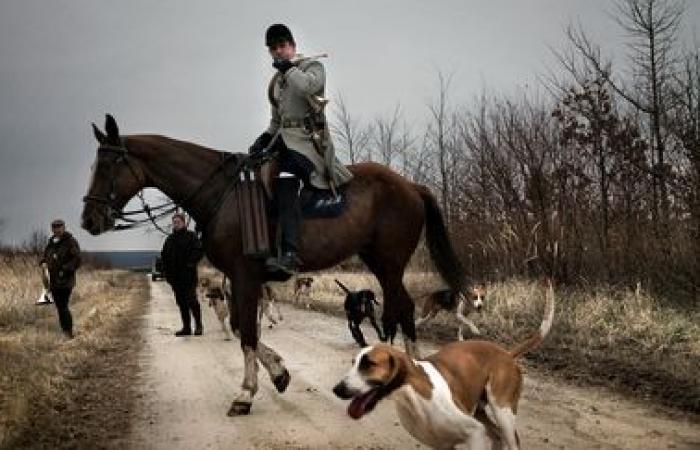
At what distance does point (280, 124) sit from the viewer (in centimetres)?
800

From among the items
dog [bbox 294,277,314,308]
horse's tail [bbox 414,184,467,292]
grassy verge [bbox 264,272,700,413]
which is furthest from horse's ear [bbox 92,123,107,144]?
dog [bbox 294,277,314,308]

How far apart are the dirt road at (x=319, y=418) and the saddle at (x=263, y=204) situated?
63.1 inches

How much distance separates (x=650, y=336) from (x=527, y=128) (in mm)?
5793

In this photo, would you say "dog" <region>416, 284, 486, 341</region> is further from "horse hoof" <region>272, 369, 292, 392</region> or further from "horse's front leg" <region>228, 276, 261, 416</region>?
"horse's front leg" <region>228, 276, 261, 416</region>

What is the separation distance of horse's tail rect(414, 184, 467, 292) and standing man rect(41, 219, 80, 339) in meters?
9.13

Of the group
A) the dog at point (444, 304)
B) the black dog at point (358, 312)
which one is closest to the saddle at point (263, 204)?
the black dog at point (358, 312)

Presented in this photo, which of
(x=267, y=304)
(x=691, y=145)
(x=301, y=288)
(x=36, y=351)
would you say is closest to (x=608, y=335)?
(x=691, y=145)

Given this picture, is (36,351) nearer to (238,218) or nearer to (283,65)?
(238,218)

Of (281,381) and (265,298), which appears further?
(265,298)

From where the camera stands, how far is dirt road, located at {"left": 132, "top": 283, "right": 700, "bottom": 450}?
6012 mm

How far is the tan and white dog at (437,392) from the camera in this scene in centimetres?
455

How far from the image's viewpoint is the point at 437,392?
4.64 metres

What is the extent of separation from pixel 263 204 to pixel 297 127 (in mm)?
880

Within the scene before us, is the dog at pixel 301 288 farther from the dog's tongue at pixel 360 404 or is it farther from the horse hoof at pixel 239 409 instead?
the dog's tongue at pixel 360 404
